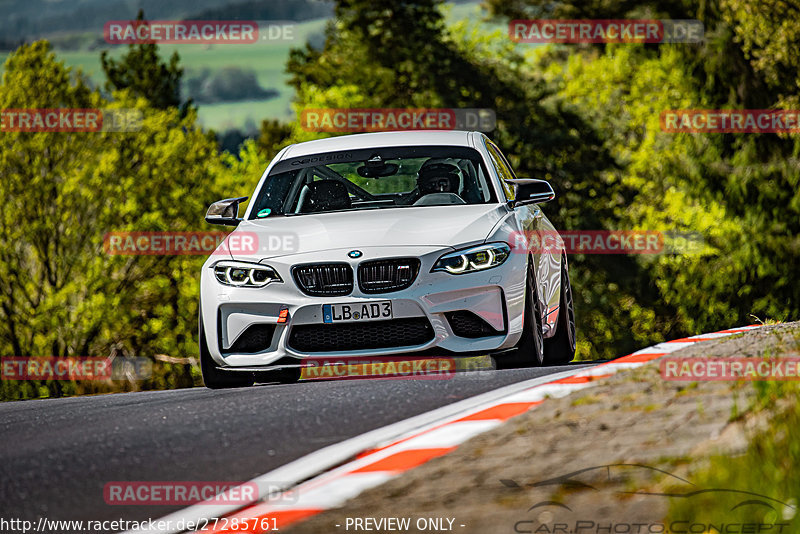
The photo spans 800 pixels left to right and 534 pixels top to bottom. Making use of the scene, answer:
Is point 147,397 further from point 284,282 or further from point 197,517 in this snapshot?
point 197,517

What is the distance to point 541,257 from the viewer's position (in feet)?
29.0

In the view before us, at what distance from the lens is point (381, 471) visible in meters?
4.68

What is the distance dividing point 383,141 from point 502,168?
1.16 meters

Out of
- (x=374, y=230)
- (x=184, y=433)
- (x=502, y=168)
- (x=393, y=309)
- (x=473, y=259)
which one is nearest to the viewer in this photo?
(x=184, y=433)

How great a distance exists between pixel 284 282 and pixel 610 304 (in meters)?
34.2

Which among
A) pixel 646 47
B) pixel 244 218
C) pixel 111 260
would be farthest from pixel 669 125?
pixel 244 218

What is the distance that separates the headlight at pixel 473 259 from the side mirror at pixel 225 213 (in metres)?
2.17

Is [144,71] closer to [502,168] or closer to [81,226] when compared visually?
[81,226]

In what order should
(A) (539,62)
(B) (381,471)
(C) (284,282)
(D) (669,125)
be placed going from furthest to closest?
(A) (539,62)
(D) (669,125)
(C) (284,282)
(B) (381,471)

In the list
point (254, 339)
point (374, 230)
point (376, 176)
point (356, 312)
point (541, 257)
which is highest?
point (376, 176)

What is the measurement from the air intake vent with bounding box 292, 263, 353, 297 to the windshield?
4.61ft

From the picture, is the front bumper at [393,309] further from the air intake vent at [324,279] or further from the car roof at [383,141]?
the car roof at [383,141]

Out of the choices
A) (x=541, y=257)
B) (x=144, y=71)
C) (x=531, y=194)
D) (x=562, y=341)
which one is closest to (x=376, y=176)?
(x=531, y=194)

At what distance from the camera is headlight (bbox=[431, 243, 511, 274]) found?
7.66 m
